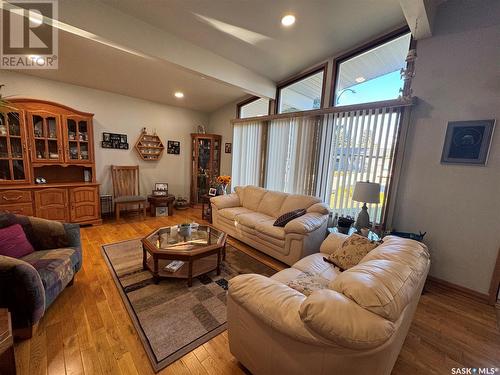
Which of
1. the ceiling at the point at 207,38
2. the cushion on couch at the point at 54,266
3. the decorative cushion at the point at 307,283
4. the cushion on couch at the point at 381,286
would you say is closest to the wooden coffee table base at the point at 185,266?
the cushion on couch at the point at 54,266

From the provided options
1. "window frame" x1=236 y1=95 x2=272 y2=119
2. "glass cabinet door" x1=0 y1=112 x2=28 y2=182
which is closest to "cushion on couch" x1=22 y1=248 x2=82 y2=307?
"glass cabinet door" x1=0 y1=112 x2=28 y2=182

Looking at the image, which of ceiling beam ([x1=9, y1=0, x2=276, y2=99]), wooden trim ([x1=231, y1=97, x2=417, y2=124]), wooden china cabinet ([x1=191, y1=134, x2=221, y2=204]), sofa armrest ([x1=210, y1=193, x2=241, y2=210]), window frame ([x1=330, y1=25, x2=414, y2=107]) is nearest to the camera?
ceiling beam ([x1=9, y1=0, x2=276, y2=99])

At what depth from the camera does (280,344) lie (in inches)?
40.0

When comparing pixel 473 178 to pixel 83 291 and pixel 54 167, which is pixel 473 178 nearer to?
pixel 83 291

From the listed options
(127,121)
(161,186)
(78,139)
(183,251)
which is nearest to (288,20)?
(183,251)

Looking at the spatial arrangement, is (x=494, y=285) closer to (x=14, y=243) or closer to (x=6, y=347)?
(x=6, y=347)

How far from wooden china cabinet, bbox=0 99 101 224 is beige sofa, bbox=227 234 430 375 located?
361cm

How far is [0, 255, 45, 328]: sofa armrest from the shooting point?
1.33 m

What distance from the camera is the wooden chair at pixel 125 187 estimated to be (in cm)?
404

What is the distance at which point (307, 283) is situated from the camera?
1.47 m

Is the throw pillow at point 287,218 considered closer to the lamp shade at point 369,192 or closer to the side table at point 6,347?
the lamp shade at point 369,192

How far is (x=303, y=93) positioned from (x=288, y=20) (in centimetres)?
142

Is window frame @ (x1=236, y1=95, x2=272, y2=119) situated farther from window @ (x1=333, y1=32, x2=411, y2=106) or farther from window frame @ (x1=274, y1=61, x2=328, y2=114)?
window @ (x1=333, y1=32, x2=411, y2=106)

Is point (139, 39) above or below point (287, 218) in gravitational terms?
above
